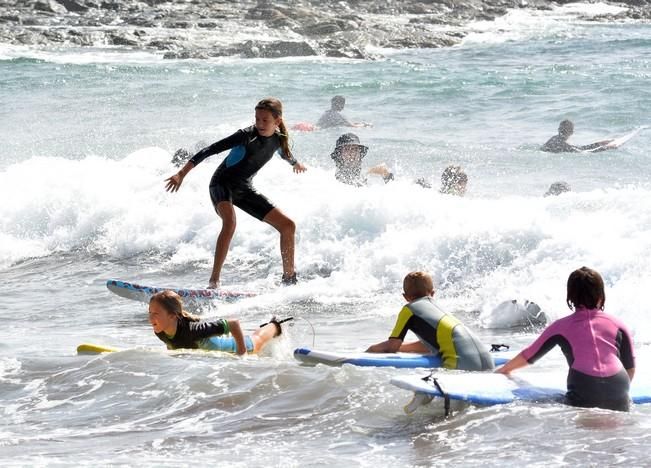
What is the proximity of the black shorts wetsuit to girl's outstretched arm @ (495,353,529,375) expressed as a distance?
3.62 metres

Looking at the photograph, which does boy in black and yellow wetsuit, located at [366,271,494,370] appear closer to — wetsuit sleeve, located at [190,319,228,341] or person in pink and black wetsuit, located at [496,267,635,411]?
person in pink and black wetsuit, located at [496,267,635,411]

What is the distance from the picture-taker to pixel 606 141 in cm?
1759

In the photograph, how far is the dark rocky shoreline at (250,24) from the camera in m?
35.9

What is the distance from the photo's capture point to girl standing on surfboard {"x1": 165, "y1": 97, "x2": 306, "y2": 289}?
30.1ft

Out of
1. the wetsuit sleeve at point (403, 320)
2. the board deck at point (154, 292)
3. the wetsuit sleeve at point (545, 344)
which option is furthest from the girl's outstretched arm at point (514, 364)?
the board deck at point (154, 292)

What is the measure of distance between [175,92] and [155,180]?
11.5 m

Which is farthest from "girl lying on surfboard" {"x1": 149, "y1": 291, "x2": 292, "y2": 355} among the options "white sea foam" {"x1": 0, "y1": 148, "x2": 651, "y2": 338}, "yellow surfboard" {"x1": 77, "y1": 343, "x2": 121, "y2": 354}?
"white sea foam" {"x1": 0, "y1": 148, "x2": 651, "y2": 338}

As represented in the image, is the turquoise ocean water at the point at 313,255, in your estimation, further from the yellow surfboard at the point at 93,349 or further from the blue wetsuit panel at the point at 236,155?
the blue wetsuit panel at the point at 236,155

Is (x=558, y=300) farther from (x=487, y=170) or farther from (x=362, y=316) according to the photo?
(x=487, y=170)

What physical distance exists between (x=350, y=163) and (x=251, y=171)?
4.18 meters

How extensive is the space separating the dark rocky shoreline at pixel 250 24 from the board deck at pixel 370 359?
27.5m

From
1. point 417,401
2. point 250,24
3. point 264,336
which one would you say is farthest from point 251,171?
point 250,24

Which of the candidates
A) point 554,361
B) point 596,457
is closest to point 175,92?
point 554,361

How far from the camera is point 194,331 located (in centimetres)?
736
